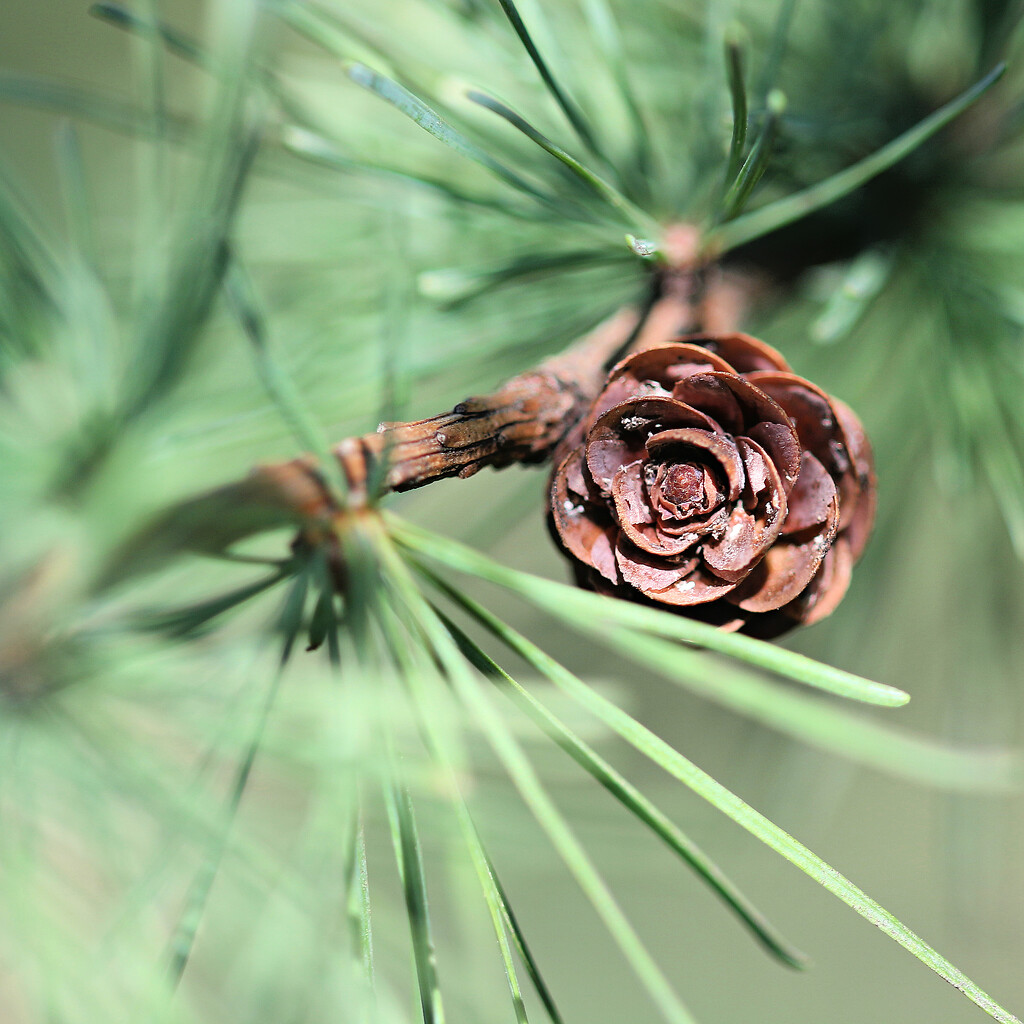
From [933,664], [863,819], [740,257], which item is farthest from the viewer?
[863,819]

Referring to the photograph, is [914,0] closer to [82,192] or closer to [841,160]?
[841,160]

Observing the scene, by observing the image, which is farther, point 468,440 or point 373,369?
point 373,369

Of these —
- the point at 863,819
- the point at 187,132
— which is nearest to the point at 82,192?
the point at 187,132

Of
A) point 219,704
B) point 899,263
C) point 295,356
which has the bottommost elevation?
point 219,704
